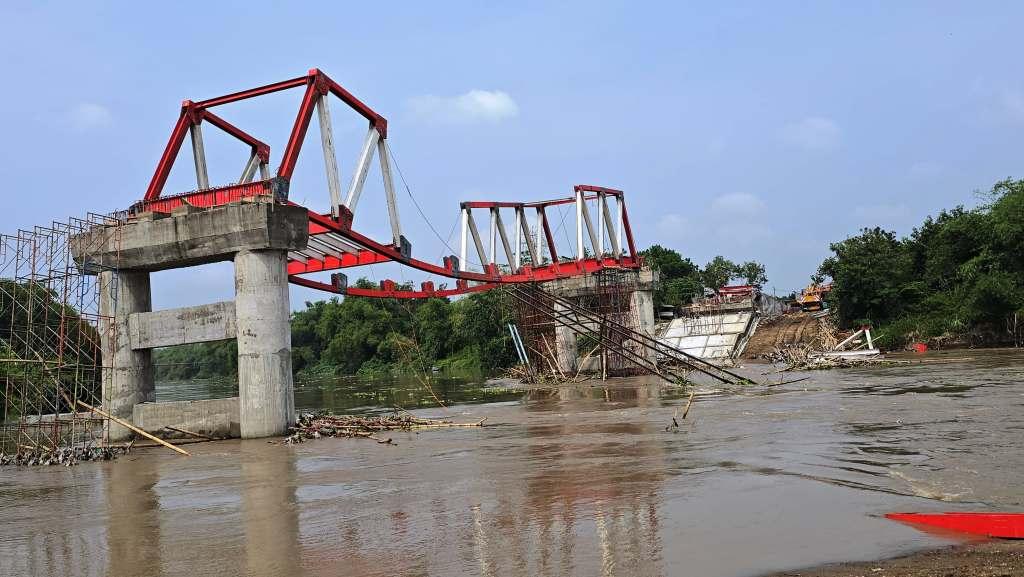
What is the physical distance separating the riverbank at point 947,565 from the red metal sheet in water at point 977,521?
9.1 inches

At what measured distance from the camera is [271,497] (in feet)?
38.7

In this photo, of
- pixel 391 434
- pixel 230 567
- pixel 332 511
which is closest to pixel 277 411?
pixel 391 434

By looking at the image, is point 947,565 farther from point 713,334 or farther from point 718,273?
point 718,273

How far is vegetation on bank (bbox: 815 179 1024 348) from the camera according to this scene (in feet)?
137

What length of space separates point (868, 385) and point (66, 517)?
76.5 ft

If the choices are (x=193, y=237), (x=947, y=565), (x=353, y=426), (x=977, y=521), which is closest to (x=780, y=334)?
(x=353, y=426)

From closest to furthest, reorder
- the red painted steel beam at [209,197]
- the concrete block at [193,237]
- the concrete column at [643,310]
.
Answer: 1. the concrete block at [193,237]
2. the red painted steel beam at [209,197]
3. the concrete column at [643,310]

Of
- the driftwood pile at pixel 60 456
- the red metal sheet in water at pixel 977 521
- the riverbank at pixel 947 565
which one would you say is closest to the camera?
the riverbank at pixel 947 565

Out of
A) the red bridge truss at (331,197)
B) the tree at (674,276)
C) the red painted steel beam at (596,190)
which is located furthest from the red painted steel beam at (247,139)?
the tree at (674,276)

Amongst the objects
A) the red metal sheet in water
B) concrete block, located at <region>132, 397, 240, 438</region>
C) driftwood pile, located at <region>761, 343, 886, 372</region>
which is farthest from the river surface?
driftwood pile, located at <region>761, 343, 886, 372</region>

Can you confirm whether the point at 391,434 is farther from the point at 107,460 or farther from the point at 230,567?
the point at 230,567

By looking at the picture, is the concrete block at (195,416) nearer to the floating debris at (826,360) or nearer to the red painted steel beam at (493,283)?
the red painted steel beam at (493,283)

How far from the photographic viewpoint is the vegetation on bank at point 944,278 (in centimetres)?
4162

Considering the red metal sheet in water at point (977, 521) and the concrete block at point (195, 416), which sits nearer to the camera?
the red metal sheet in water at point (977, 521)
